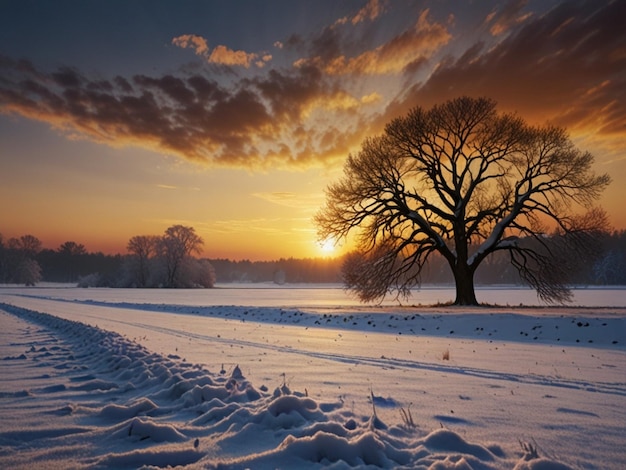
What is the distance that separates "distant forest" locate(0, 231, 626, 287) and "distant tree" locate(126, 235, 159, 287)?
6.22 feet

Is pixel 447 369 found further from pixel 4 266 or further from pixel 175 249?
pixel 4 266

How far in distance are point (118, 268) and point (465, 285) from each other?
9909 centimetres

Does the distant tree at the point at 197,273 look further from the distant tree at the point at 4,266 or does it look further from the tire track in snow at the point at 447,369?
the tire track in snow at the point at 447,369

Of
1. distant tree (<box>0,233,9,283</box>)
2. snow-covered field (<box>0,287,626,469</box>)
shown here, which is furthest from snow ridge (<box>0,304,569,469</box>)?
distant tree (<box>0,233,9,283</box>)

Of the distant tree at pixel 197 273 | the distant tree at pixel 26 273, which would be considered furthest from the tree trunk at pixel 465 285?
the distant tree at pixel 26 273

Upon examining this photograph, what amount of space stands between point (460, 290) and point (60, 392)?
64.8ft

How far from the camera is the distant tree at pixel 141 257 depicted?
3259 inches

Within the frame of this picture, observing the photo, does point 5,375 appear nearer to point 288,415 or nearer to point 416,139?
point 288,415

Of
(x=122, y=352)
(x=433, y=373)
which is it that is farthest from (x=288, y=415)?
(x=122, y=352)

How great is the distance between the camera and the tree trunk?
20.1m

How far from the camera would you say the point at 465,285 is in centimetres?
2017

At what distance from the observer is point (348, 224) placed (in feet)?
69.5

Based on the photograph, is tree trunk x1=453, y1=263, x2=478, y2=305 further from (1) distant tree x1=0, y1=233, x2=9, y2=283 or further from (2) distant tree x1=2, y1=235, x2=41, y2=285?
(1) distant tree x1=0, y1=233, x2=9, y2=283

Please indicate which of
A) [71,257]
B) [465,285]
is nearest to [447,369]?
[465,285]
